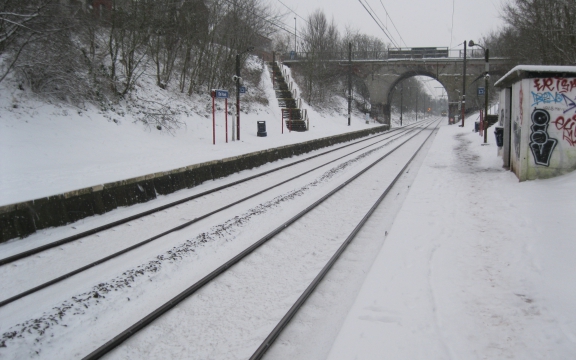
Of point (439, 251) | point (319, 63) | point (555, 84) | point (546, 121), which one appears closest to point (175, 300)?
point (439, 251)

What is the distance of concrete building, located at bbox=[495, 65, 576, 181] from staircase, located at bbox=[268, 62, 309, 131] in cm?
1955

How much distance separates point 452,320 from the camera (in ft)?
13.0

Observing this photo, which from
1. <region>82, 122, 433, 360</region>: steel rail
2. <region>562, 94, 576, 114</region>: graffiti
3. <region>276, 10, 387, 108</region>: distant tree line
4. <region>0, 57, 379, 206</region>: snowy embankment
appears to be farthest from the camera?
<region>276, 10, 387, 108</region>: distant tree line

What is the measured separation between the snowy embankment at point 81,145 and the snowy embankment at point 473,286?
20.3 ft

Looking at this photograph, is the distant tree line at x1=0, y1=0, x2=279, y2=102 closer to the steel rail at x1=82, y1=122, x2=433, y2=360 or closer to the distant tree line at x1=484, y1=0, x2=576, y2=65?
the steel rail at x1=82, y1=122, x2=433, y2=360

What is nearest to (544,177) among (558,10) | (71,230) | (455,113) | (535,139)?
(535,139)

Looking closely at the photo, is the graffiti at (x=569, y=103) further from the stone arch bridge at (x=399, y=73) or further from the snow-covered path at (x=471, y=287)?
the stone arch bridge at (x=399, y=73)

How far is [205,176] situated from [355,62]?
1832 inches

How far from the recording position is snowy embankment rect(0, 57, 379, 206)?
8711 mm

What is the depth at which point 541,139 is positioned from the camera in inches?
369

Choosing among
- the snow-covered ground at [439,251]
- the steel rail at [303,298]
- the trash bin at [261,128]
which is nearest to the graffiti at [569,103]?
the snow-covered ground at [439,251]

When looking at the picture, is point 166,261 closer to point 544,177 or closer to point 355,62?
point 544,177

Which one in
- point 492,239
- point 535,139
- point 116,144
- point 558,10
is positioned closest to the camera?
point 492,239

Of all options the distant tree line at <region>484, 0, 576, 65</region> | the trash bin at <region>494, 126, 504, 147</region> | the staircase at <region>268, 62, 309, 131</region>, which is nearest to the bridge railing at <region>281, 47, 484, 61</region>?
the staircase at <region>268, 62, 309, 131</region>
